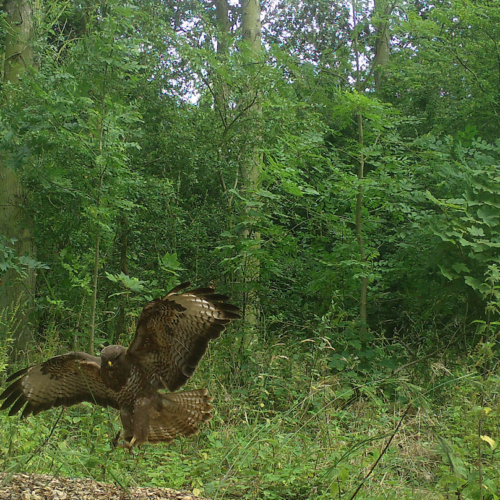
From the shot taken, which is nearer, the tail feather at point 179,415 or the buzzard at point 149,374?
the buzzard at point 149,374

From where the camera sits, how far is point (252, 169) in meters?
8.44

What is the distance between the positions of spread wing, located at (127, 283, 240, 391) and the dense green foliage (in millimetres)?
632

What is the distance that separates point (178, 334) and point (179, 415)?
655 millimetres

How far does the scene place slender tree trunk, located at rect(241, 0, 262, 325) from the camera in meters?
7.21

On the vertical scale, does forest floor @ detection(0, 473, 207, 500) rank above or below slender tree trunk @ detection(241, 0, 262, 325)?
below

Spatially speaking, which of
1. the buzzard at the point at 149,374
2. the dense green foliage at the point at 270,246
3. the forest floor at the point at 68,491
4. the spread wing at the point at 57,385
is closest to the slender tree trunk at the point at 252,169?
the dense green foliage at the point at 270,246

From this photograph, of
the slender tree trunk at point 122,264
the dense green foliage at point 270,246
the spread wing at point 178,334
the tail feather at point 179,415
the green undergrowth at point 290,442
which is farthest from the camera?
the slender tree trunk at point 122,264

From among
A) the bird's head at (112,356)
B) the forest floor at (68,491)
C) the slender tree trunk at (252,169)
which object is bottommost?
the forest floor at (68,491)

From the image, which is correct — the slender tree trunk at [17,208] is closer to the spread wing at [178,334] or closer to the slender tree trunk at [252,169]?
the slender tree trunk at [252,169]

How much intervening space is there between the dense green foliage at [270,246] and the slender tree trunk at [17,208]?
0.21 meters

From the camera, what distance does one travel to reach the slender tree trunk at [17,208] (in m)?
7.77

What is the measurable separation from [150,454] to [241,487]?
4.18 feet

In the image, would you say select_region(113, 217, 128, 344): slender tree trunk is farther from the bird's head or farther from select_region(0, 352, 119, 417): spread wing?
the bird's head

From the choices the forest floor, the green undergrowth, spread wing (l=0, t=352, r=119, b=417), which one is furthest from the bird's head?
the forest floor
